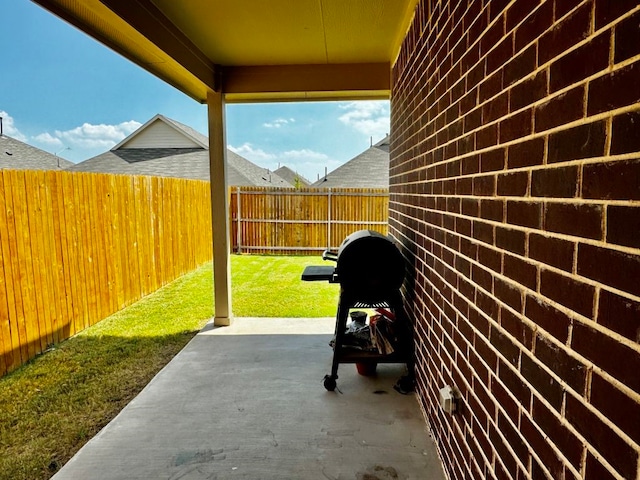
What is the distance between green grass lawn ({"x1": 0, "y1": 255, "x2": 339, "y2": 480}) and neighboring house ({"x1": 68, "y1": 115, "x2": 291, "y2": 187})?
29.2 ft

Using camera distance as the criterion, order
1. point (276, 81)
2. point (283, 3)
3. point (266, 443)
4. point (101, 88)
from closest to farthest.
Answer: point (266, 443)
point (283, 3)
point (276, 81)
point (101, 88)

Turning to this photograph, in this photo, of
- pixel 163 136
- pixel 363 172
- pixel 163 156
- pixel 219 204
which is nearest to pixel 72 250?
pixel 219 204

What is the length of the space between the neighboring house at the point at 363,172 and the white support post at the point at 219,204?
11.1 meters

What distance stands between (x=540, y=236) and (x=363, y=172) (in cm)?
1541

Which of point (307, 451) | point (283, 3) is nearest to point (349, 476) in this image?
point (307, 451)

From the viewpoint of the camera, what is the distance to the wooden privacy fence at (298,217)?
10.0 metres

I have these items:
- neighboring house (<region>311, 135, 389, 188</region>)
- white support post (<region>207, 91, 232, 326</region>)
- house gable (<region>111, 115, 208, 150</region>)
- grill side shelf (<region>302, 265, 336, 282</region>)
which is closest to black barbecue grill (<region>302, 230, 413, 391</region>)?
grill side shelf (<region>302, 265, 336, 282</region>)

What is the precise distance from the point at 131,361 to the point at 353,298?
7.47 feet

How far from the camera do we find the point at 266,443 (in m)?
2.43

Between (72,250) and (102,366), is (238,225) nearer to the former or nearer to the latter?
(72,250)

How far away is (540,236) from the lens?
3.58 ft

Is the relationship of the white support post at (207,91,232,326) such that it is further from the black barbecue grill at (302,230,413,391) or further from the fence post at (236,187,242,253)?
the fence post at (236,187,242,253)

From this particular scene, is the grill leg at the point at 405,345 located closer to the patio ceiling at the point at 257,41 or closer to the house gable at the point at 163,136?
the patio ceiling at the point at 257,41

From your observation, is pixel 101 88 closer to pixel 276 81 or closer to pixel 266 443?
pixel 276 81
